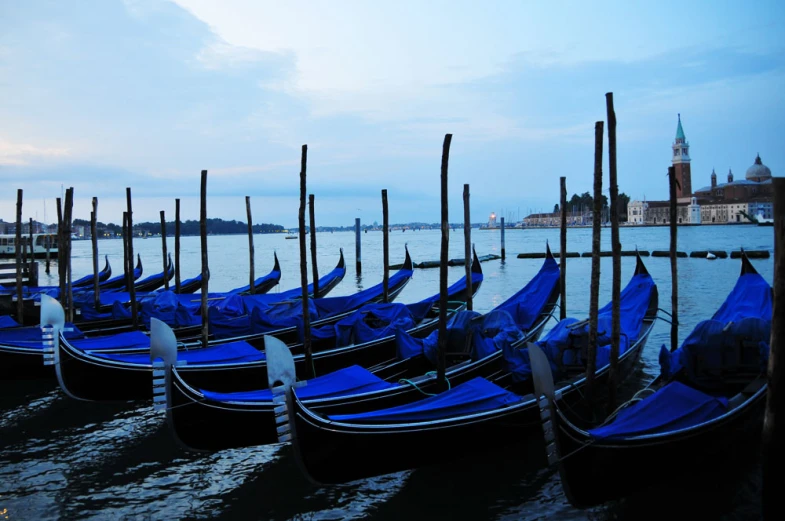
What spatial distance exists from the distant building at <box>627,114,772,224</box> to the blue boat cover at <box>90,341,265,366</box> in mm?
97896

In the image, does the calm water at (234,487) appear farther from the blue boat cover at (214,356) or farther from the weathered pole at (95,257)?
the weathered pole at (95,257)

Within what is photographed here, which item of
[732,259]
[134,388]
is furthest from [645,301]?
[732,259]

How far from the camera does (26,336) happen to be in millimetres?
8016

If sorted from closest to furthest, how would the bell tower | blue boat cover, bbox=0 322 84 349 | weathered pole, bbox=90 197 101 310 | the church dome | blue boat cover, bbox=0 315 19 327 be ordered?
blue boat cover, bbox=0 322 84 349 → blue boat cover, bbox=0 315 19 327 → weathered pole, bbox=90 197 101 310 → the bell tower → the church dome

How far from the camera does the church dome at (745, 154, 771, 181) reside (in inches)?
4146

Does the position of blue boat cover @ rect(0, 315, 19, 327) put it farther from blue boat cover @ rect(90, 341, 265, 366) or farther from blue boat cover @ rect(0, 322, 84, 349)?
blue boat cover @ rect(90, 341, 265, 366)

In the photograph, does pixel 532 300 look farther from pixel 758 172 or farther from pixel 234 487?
pixel 758 172

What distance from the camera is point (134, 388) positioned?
21.4ft

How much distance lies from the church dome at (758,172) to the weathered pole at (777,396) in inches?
4635

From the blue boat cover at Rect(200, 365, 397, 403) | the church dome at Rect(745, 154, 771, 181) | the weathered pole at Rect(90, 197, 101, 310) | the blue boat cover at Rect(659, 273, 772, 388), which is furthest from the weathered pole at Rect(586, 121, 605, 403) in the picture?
the church dome at Rect(745, 154, 771, 181)

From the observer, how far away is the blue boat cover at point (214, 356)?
651 centimetres

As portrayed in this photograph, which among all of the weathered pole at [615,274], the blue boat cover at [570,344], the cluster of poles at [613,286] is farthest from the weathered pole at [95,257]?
the weathered pole at [615,274]

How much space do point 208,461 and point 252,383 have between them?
1.22m

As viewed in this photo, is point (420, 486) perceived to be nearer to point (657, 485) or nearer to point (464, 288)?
point (657, 485)
